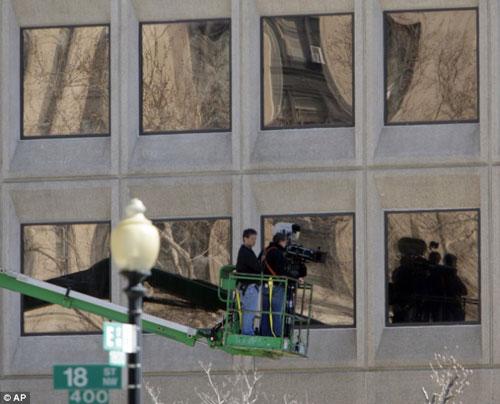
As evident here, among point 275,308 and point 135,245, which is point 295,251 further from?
point 135,245

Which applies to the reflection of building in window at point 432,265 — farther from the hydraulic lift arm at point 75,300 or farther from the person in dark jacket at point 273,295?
the hydraulic lift arm at point 75,300

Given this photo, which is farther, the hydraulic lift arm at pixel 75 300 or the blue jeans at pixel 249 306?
the hydraulic lift arm at pixel 75 300

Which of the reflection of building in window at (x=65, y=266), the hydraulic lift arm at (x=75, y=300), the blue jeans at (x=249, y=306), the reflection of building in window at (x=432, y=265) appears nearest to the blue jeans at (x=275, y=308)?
→ the blue jeans at (x=249, y=306)

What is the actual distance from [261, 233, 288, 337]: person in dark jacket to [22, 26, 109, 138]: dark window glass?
7589 mm

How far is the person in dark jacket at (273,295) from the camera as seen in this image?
29891mm

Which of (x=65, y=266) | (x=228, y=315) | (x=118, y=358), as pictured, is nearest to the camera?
(x=118, y=358)

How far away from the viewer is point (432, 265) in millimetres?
35750

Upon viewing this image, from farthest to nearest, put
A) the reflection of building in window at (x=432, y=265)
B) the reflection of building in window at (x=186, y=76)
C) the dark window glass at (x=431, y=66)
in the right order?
1. the reflection of building in window at (x=186, y=76)
2. the dark window glass at (x=431, y=66)
3. the reflection of building in window at (x=432, y=265)

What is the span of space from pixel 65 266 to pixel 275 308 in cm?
780

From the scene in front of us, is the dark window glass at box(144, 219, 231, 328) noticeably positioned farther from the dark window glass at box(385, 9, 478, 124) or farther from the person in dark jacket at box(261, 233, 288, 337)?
the person in dark jacket at box(261, 233, 288, 337)

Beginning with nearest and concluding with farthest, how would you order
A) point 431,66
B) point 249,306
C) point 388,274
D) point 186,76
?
point 249,306, point 388,274, point 431,66, point 186,76

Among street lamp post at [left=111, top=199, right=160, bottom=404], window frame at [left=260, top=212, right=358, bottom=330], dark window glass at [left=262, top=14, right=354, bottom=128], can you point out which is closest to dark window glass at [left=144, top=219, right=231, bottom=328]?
window frame at [left=260, top=212, right=358, bottom=330]

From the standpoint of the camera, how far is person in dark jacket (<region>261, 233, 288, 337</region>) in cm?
2989

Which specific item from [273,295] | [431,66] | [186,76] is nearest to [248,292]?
[273,295]
